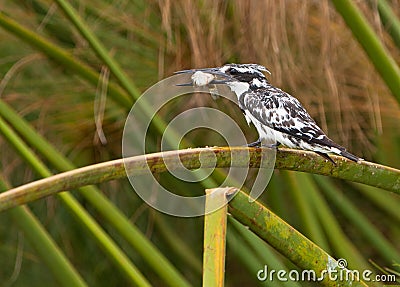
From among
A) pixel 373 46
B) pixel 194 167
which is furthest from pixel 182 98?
pixel 194 167

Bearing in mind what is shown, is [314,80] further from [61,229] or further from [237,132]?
[61,229]

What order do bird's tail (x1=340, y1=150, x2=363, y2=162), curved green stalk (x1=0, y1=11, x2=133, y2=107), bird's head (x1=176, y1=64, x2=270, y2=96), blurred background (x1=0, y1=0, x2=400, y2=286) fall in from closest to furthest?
Answer: 1. bird's tail (x1=340, y1=150, x2=363, y2=162)
2. bird's head (x1=176, y1=64, x2=270, y2=96)
3. curved green stalk (x1=0, y1=11, x2=133, y2=107)
4. blurred background (x1=0, y1=0, x2=400, y2=286)

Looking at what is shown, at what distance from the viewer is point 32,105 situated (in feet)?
4.75

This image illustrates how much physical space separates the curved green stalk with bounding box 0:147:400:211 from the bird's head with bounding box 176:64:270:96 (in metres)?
0.16

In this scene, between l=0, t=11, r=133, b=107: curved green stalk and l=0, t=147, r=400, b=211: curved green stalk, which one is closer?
l=0, t=147, r=400, b=211: curved green stalk

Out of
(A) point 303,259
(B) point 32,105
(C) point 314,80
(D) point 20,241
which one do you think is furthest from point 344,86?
(A) point 303,259

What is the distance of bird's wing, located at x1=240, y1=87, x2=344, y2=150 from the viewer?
37.2 inches

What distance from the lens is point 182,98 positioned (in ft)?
4.79

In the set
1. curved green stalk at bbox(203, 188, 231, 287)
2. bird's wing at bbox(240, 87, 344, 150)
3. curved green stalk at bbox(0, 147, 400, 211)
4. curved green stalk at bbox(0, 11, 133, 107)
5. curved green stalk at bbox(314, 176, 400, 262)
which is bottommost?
curved green stalk at bbox(203, 188, 231, 287)

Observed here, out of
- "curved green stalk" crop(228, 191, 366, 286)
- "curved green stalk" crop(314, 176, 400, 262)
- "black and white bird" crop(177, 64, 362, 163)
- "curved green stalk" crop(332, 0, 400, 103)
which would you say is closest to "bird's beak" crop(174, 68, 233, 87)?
"black and white bird" crop(177, 64, 362, 163)

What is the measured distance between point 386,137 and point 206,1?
54 cm
